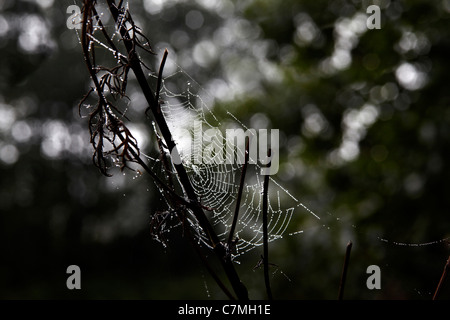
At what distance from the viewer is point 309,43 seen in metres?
2.93

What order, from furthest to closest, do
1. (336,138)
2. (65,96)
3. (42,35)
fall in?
(65,96)
(42,35)
(336,138)

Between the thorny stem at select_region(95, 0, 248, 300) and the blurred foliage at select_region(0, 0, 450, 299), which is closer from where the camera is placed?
the thorny stem at select_region(95, 0, 248, 300)

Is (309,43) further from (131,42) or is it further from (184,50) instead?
(184,50)

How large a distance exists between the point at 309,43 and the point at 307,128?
1.82ft

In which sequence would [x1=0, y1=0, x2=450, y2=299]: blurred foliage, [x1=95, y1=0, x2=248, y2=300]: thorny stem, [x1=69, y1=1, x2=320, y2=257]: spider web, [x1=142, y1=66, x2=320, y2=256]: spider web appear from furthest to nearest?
1. [x1=0, y1=0, x2=450, y2=299]: blurred foliage
2. [x1=142, y1=66, x2=320, y2=256]: spider web
3. [x1=69, y1=1, x2=320, y2=257]: spider web
4. [x1=95, y1=0, x2=248, y2=300]: thorny stem

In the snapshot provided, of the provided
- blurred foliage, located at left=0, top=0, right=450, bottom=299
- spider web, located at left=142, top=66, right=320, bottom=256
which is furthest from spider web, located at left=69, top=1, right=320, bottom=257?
blurred foliage, located at left=0, top=0, right=450, bottom=299

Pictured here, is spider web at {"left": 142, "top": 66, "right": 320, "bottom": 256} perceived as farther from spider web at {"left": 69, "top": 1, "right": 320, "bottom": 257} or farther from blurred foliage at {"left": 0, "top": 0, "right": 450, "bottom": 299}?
blurred foliage at {"left": 0, "top": 0, "right": 450, "bottom": 299}

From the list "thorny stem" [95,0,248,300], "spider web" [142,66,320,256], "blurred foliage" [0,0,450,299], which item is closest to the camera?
"thorny stem" [95,0,248,300]

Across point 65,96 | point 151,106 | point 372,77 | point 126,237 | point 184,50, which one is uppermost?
point 184,50

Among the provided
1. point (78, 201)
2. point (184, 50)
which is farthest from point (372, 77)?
point (78, 201)

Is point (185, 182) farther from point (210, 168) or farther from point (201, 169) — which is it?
point (210, 168)

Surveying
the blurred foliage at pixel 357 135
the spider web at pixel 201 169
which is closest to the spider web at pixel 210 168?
the spider web at pixel 201 169

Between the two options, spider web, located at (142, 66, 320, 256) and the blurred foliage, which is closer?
spider web, located at (142, 66, 320, 256)

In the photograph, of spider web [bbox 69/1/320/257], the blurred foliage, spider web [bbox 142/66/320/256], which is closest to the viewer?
spider web [bbox 69/1/320/257]
